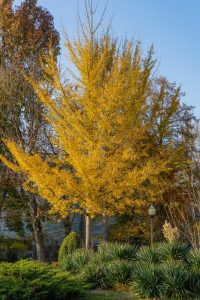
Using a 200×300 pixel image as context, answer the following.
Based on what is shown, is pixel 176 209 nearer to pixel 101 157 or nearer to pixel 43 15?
pixel 101 157

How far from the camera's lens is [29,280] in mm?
9516

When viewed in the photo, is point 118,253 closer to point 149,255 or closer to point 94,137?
point 149,255

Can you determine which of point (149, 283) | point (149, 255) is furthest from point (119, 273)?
point (149, 283)

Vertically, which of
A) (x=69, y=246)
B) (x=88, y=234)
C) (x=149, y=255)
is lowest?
(x=149, y=255)

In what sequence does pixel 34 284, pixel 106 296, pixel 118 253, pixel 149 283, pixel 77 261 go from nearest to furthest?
pixel 34 284 < pixel 149 283 < pixel 106 296 < pixel 118 253 < pixel 77 261

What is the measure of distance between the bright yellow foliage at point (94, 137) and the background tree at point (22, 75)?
5516 millimetres

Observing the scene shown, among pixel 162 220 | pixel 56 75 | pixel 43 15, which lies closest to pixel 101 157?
pixel 56 75

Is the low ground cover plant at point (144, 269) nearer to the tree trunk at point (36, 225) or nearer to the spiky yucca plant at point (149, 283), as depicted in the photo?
the spiky yucca plant at point (149, 283)

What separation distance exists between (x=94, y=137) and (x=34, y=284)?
25.5ft

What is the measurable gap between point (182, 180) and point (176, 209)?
1434mm

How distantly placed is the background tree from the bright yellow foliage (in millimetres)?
5516

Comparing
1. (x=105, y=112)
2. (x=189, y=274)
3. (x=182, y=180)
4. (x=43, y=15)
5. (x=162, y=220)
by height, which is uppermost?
(x=43, y=15)

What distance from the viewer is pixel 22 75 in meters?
23.0

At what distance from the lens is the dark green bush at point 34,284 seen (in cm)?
884
